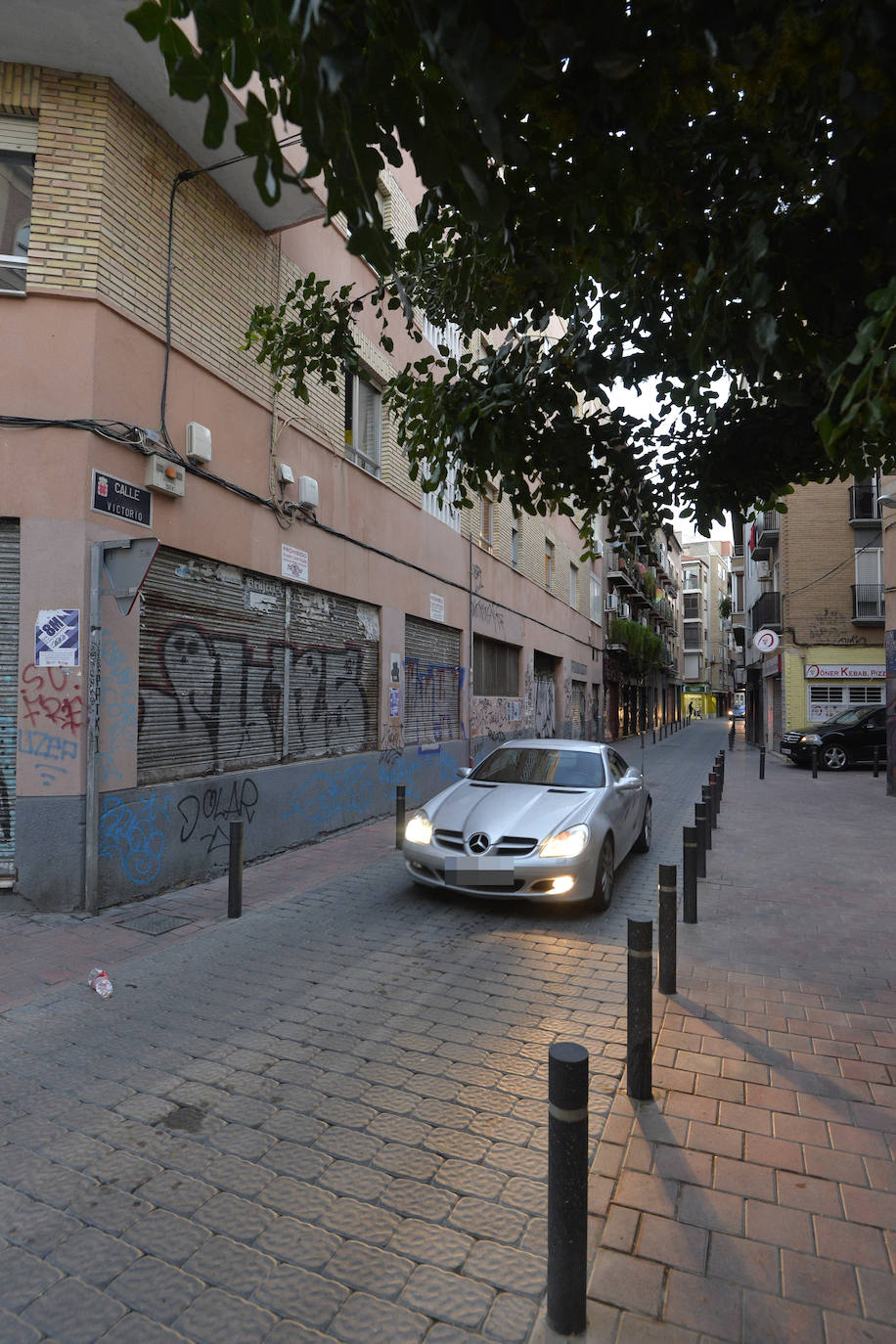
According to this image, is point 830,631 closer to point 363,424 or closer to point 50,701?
point 363,424

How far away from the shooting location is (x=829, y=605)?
24.8 meters

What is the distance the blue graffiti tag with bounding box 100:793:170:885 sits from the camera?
650 centimetres

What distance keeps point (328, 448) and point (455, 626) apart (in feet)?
18.4

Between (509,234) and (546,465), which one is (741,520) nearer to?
(546,465)

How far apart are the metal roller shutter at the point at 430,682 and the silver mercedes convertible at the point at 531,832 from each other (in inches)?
214

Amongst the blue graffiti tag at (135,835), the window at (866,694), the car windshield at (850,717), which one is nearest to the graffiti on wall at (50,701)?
the blue graffiti tag at (135,835)

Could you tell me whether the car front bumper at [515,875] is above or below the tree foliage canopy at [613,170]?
below

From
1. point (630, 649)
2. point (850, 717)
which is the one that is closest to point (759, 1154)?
point (850, 717)

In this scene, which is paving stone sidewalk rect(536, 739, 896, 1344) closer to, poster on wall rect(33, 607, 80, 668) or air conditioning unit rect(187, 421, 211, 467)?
poster on wall rect(33, 607, 80, 668)

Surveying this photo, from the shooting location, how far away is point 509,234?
3.30 m

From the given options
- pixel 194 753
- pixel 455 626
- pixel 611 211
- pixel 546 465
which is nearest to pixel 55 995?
pixel 194 753

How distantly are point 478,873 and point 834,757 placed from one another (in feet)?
55.8

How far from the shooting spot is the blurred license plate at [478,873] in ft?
20.3

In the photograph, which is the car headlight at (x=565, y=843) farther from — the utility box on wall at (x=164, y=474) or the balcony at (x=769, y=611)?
the balcony at (x=769, y=611)
